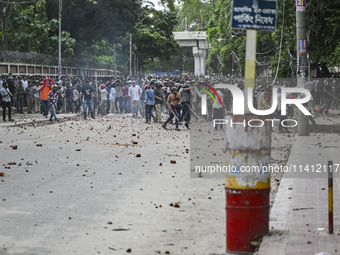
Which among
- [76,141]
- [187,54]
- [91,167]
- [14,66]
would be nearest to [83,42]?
[14,66]

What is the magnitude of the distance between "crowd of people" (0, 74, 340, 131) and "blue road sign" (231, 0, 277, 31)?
1716 centimetres

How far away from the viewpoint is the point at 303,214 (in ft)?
27.4

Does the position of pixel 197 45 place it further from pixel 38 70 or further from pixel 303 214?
pixel 303 214

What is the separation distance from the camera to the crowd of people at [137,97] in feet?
86.8

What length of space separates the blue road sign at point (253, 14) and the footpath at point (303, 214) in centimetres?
211

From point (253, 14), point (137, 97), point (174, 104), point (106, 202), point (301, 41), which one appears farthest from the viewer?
point (137, 97)

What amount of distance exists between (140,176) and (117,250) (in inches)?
226

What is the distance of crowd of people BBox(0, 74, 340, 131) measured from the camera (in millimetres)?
26453

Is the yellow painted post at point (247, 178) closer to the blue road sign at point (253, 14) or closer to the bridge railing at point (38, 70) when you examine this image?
the blue road sign at point (253, 14)

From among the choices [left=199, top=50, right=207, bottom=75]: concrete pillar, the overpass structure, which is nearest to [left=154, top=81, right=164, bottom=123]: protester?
the overpass structure

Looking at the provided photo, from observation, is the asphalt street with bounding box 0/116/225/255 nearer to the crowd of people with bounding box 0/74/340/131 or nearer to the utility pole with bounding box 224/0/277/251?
the utility pole with bounding box 224/0/277/251

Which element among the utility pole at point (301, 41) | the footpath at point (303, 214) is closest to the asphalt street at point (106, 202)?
the footpath at point (303, 214)

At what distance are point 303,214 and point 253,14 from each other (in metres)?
2.88

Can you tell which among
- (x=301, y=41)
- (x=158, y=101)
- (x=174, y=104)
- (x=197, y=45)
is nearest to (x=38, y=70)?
A: (x=158, y=101)
